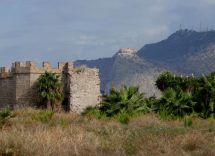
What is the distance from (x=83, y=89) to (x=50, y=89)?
125 inches

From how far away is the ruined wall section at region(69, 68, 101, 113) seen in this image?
48641mm

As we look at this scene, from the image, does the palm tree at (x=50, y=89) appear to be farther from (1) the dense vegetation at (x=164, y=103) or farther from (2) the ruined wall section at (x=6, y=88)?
(1) the dense vegetation at (x=164, y=103)

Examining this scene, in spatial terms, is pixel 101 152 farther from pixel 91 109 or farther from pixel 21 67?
pixel 21 67

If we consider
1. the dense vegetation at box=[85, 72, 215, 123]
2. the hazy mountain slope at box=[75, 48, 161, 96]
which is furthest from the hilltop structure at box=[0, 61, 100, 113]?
the hazy mountain slope at box=[75, 48, 161, 96]

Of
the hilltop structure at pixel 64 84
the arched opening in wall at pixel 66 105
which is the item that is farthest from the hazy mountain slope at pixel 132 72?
the arched opening in wall at pixel 66 105

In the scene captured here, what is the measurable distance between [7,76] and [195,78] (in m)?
15.6

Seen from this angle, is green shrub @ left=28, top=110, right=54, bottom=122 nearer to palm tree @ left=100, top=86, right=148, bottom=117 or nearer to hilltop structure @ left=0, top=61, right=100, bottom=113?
palm tree @ left=100, top=86, right=148, bottom=117

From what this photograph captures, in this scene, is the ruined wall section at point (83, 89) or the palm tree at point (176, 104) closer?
the palm tree at point (176, 104)

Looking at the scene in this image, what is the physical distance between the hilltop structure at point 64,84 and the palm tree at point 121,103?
7.71m

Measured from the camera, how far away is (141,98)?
137 feet

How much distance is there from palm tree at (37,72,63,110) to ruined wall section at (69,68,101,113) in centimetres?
119

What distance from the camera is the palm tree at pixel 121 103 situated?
133 ft

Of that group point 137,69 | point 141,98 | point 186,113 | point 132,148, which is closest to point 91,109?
point 141,98

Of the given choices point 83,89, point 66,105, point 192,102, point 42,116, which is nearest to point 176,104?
point 192,102
